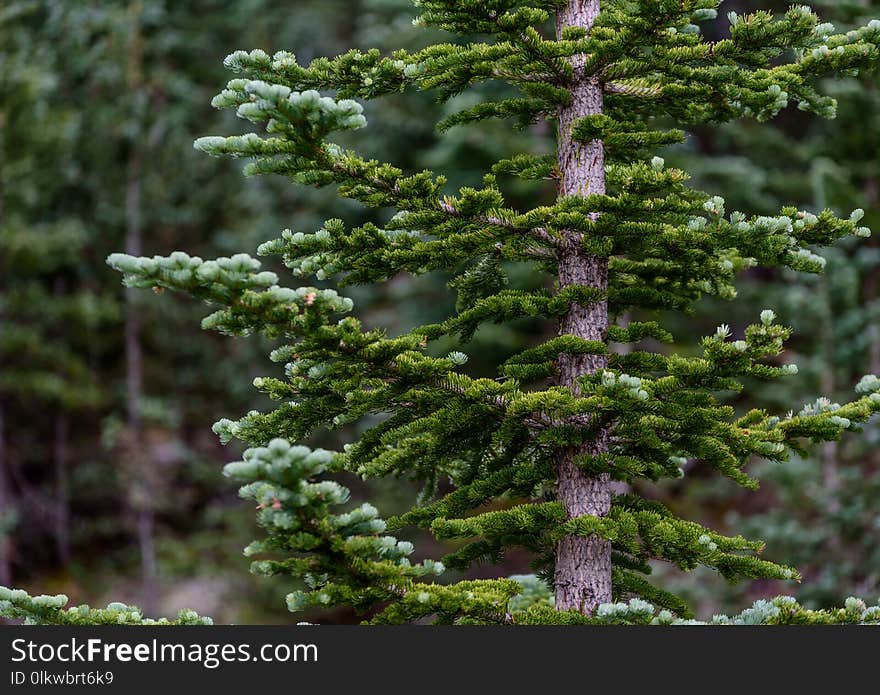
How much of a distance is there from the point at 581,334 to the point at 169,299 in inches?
712

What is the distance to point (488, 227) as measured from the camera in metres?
4.23

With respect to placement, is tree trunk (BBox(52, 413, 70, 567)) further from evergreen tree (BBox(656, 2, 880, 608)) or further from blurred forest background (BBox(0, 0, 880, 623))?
evergreen tree (BBox(656, 2, 880, 608))

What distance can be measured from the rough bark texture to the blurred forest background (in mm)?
9023

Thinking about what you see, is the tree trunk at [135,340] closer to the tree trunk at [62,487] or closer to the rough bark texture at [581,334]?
the tree trunk at [62,487]

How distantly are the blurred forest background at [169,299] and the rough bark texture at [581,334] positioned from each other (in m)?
Answer: 9.02

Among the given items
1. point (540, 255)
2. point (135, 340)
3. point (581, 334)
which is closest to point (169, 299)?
point (135, 340)

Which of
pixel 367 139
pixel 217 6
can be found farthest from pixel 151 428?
pixel 217 6

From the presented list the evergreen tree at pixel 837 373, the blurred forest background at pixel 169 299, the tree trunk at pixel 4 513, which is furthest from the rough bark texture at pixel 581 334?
the tree trunk at pixel 4 513

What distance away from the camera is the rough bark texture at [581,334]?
4.22 m

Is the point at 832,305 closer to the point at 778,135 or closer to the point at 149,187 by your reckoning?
the point at 778,135

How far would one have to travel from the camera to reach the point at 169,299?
2070 cm

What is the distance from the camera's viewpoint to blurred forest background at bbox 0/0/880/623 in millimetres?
15203

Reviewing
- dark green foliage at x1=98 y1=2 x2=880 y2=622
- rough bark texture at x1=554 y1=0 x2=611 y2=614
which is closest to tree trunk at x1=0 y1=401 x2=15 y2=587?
dark green foliage at x1=98 y1=2 x2=880 y2=622

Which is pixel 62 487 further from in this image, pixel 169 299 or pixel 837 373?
pixel 837 373
